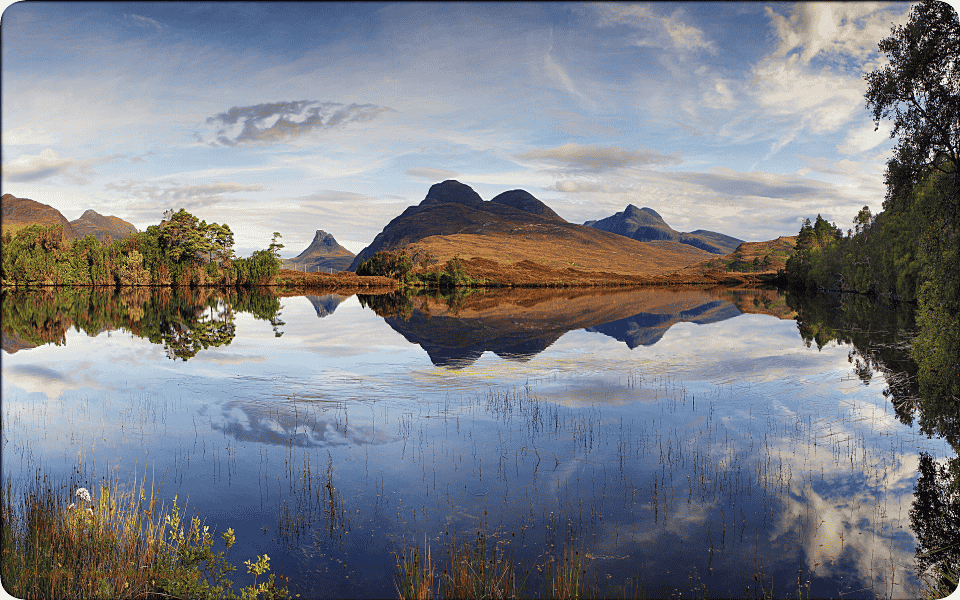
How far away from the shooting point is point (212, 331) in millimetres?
43344

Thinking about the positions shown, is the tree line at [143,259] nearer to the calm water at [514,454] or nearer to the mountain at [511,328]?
the mountain at [511,328]

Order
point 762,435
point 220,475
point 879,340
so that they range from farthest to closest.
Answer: point 879,340, point 762,435, point 220,475

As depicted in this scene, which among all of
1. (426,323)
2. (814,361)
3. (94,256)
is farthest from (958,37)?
(94,256)

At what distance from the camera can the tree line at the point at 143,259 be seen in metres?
118

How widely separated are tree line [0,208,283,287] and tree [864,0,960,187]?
456 ft

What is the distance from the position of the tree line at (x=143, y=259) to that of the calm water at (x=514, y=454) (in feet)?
357

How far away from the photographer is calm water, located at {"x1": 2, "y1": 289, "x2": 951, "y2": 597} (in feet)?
31.8

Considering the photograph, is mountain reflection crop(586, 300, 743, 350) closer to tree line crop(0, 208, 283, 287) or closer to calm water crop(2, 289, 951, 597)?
calm water crop(2, 289, 951, 597)

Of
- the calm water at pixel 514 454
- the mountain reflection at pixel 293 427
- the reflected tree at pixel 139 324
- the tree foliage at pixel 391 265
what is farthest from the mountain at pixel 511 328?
the tree foliage at pixel 391 265

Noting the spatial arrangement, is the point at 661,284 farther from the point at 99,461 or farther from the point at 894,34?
the point at 99,461

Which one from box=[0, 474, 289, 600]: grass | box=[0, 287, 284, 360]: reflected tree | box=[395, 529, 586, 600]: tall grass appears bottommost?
box=[395, 529, 586, 600]: tall grass

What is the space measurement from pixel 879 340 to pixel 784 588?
116ft

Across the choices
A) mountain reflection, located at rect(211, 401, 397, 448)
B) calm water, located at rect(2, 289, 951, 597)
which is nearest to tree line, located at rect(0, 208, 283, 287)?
calm water, located at rect(2, 289, 951, 597)

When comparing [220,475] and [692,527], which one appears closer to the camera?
[692,527]
